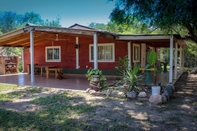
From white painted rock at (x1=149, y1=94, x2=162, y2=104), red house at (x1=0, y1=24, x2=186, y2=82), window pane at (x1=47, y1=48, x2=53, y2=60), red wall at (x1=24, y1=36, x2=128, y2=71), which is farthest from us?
window pane at (x1=47, y1=48, x2=53, y2=60)

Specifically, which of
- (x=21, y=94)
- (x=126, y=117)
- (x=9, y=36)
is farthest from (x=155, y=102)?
(x=9, y=36)

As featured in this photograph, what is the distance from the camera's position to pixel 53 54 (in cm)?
1348

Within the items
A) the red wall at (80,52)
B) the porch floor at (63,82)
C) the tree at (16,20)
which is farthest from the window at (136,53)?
A: the tree at (16,20)

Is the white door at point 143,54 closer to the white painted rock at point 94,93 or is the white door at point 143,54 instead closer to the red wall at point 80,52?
the red wall at point 80,52

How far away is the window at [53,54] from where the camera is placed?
43.4 feet

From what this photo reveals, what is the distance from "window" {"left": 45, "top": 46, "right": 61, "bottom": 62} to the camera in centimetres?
1324

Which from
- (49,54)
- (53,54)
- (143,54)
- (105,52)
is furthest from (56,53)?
(143,54)

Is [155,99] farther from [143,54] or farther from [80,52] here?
[143,54]

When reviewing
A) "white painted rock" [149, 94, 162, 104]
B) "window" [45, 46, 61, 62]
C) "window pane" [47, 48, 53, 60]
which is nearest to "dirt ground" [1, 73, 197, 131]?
"white painted rock" [149, 94, 162, 104]

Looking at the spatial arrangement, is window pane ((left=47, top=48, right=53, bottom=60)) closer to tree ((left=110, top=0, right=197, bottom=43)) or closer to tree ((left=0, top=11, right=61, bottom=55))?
tree ((left=110, top=0, right=197, bottom=43))

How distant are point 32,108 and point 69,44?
321 inches

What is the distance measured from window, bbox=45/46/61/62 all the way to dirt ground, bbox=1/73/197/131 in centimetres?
728

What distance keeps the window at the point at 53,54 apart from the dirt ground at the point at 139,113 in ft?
23.9

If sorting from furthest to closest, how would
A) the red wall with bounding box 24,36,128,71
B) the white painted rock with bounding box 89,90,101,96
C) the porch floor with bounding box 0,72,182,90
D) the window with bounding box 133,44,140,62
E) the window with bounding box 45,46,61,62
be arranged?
1. the window with bounding box 45,46,61,62
2. the window with bounding box 133,44,140,62
3. the red wall with bounding box 24,36,128,71
4. the porch floor with bounding box 0,72,182,90
5. the white painted rock with bounding box 89,90,101,96
